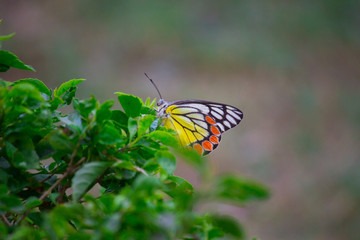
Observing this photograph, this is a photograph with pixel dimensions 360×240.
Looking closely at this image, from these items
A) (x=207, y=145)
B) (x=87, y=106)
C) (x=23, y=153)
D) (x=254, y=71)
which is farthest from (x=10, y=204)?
(x=254, y=71)

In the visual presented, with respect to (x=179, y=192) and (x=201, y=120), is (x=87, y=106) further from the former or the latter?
(x=201, y=120)

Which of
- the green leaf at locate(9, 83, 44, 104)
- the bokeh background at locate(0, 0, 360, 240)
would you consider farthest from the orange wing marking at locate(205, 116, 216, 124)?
the bokeh background at locate(0, 0, 360, 240)

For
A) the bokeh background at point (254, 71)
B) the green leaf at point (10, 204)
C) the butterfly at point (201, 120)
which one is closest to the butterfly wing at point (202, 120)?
the butterfly at point (201, 120)

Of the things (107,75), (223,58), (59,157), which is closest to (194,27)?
(223,58)

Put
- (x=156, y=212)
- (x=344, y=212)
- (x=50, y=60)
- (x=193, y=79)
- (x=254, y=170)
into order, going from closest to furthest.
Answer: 1. (x=156, y=212)
2. (x=344, y=212)
3. (x=254, y=170)
4. (x=50, y=60)
5. (x=193, y=79)

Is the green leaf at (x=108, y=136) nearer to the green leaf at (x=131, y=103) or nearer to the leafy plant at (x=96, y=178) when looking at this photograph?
the leafy plant at (x=96, y=178)

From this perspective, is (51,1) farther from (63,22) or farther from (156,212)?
(156,212)

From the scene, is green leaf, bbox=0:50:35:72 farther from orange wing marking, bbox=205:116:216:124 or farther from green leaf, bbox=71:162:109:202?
orange wing marking, bbox=205:116:216:124
